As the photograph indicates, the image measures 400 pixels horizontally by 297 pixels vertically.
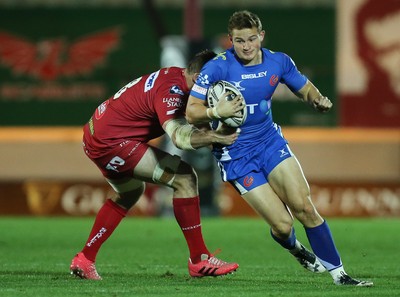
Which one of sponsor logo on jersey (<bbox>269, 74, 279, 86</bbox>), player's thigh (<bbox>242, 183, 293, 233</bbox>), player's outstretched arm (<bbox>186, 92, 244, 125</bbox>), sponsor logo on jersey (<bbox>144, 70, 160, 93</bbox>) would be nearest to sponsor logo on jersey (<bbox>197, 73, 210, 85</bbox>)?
player's outstretched arm (<bbox>186, 92, 244, 125</bbox>)

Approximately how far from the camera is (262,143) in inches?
324

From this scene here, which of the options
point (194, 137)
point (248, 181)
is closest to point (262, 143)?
point (248, 181)

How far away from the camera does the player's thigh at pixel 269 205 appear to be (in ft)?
26.5

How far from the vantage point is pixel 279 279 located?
848 cm

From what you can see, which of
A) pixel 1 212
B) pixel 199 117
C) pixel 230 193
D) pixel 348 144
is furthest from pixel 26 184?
pixel 199 117

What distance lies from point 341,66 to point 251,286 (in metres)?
8.94

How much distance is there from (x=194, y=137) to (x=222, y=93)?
36 cm

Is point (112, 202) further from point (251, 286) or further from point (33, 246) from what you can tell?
point (33, 246)

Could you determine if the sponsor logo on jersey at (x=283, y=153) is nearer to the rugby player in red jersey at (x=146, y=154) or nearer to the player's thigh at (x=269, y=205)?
the player's thigh at (x=269, y=205)

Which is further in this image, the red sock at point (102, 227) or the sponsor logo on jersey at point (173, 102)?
the red sock at point (102, 227)

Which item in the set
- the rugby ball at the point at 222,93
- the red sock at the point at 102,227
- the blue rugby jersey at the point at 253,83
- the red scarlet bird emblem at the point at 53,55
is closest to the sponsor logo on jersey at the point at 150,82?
the blue rugby jersey at the point at 253,83

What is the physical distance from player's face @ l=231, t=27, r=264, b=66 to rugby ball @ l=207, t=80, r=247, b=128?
0.82 ft

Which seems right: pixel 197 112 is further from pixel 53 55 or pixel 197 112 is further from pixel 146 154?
pixel 53 55

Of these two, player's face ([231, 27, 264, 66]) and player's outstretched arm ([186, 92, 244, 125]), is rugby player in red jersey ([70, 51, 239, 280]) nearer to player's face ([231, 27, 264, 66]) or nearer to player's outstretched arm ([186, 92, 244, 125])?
player's outstretched arm ([186, 92, 244, 125])
